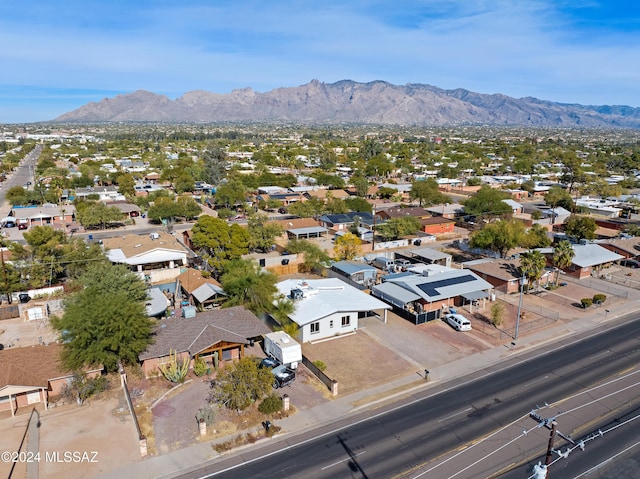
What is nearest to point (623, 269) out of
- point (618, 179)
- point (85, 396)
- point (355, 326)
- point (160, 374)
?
point (355, 326)

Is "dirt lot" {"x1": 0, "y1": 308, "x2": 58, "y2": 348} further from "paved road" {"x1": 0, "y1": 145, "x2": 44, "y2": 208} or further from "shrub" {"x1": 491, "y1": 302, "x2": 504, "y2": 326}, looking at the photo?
"paved road" {"x1": 0, "y1": 145, "x2": 44, "y2": 208}

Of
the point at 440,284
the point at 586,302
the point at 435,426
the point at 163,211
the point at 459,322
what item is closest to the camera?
the point at 435,426

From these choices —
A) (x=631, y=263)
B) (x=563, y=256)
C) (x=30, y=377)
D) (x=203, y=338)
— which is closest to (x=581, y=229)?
(x=631, y=263)

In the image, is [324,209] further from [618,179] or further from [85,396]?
[618,179]

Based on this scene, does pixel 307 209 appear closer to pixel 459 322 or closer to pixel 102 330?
pixel 459 322

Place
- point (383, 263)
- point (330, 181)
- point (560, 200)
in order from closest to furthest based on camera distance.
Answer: point (383, 263)
point (560, 200)
point (330, 181)

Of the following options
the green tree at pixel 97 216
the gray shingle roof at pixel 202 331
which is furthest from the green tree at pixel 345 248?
the green tree at pixel 97 216
